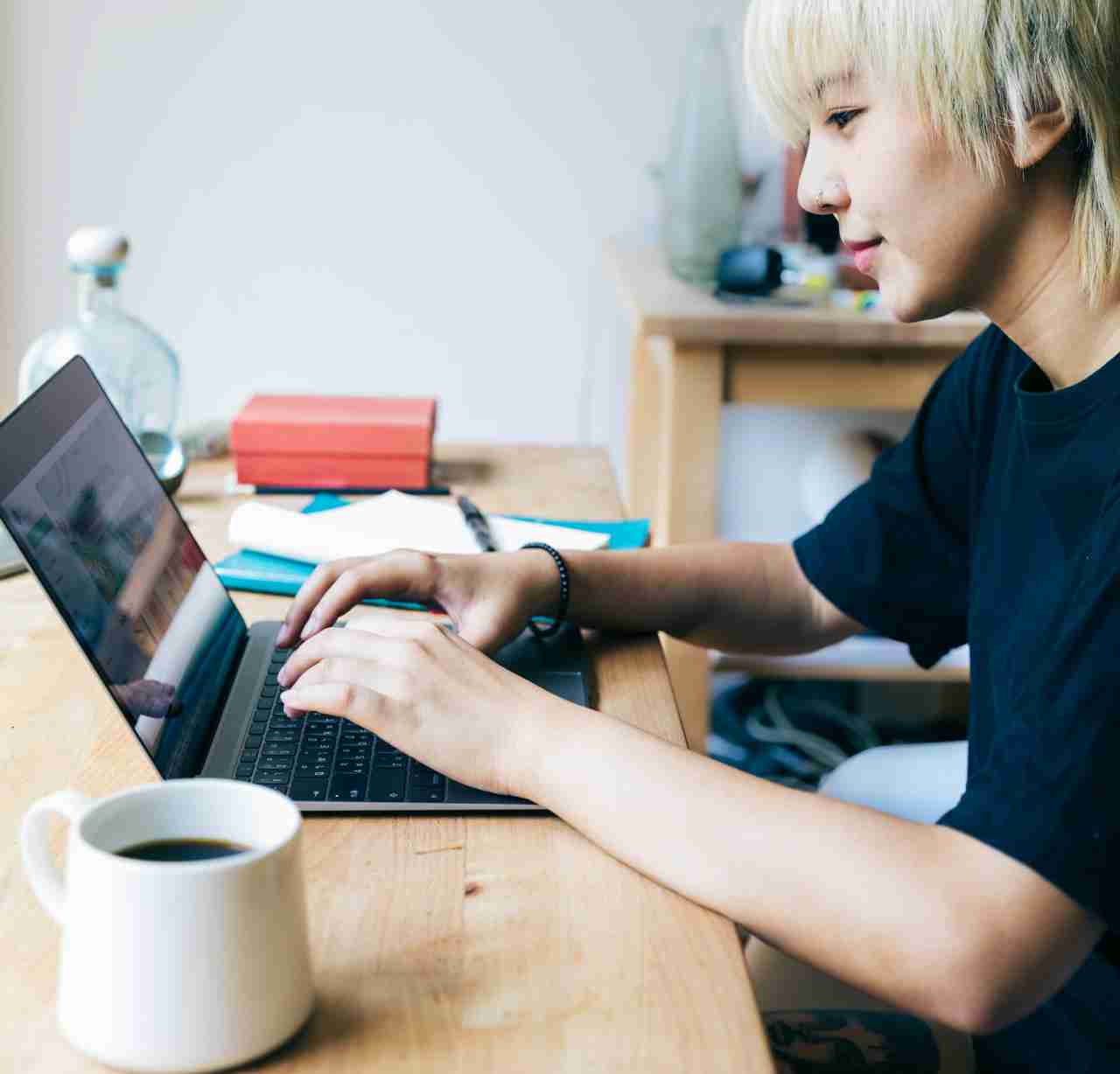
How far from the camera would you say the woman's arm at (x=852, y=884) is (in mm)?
594

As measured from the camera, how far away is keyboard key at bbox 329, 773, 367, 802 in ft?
2.29

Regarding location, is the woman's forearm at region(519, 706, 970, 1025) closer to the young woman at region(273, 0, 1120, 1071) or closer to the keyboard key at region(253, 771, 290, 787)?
the young woman at region(273, 0, 1120, 1071)

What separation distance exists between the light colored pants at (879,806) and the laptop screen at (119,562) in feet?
1.33

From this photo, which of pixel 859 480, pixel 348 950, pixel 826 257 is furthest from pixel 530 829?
pixel 826 257

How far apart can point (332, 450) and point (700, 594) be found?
45cm

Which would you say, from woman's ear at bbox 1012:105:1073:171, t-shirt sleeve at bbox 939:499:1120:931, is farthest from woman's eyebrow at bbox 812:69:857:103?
t-shirt sleeve at bbox 939:499:1120:931

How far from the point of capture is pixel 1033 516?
874 millimetres

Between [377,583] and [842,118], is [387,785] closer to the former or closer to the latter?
[377,583]

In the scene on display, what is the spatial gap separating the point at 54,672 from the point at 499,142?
1.50 metres

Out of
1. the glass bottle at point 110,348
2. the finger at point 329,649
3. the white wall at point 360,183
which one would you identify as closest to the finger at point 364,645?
the finger at point 329,649

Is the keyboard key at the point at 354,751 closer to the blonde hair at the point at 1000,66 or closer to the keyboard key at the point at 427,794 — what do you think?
the keyboard key at the point at 427,794

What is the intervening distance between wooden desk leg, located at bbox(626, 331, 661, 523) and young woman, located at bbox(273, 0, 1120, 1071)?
94 cm

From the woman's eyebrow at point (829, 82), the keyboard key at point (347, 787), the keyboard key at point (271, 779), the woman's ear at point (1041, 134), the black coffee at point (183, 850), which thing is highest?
the woman's eyebrow at point (829, 82)

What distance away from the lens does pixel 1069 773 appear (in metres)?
0.61
